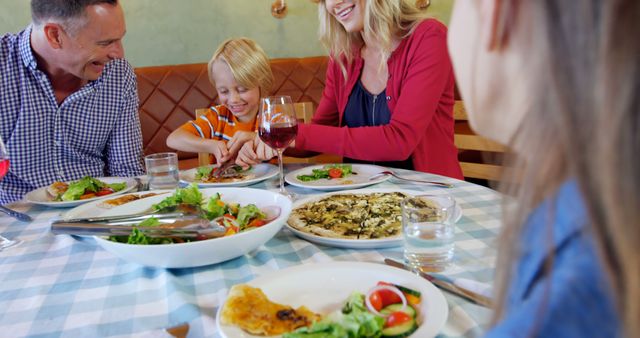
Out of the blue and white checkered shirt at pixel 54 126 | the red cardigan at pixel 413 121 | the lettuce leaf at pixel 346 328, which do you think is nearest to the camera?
the lettuce leaf at pixel 346 328

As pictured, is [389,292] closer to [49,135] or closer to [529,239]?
[529,239]

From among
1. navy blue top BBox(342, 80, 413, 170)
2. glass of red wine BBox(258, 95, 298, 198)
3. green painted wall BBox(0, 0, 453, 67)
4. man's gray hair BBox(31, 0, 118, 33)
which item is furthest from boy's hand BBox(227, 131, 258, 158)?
green painted wall BBox(0, 0, 453, 67)

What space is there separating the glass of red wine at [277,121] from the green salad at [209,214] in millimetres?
318

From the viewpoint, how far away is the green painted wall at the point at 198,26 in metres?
3.84

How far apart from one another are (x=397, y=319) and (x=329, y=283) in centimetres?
18

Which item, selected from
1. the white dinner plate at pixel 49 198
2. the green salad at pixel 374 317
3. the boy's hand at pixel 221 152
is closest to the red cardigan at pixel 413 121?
the boy's hand at pixel 221 152

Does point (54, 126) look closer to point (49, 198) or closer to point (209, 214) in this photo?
point (49, 198)

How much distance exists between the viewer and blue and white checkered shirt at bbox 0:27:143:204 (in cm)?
209

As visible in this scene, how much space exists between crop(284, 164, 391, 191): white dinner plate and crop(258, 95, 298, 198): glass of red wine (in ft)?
0.38

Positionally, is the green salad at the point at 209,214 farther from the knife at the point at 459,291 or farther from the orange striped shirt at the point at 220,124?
the orange striped shirt at the point at 220,124

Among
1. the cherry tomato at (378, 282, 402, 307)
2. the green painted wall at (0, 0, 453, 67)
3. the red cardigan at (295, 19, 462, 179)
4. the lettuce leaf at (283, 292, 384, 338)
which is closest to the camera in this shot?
the lettuce leaf at (283, 292, 384, 338)

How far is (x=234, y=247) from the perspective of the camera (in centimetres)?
90

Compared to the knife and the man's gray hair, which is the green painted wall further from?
the knife

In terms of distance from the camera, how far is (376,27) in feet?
6.66
